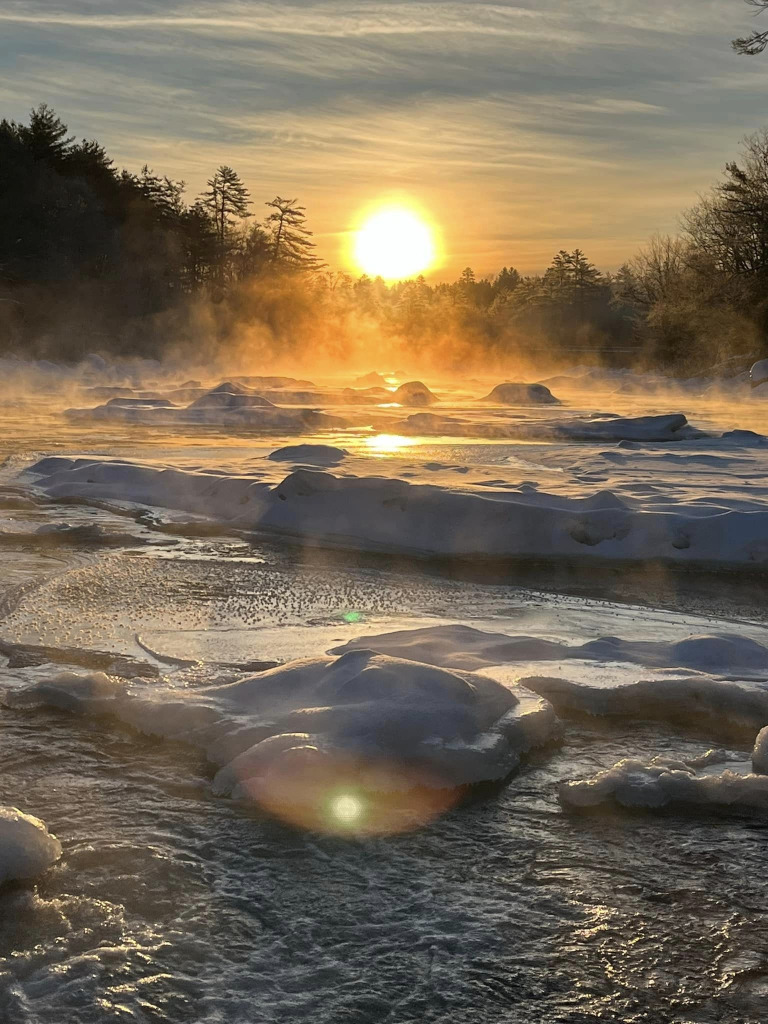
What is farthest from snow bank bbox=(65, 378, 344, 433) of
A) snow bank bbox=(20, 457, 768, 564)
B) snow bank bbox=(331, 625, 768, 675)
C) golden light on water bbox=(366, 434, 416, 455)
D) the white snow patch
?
the white snow patch

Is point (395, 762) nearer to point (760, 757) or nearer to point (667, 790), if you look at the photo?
point (667, 790)

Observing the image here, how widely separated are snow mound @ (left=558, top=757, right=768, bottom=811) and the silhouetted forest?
3788cm

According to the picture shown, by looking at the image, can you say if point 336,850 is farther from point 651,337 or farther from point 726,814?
point 651,337

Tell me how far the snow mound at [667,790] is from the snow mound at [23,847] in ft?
5.72

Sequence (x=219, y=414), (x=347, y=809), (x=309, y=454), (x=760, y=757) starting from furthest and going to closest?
(x=219, y=414)
(x=309, y=454)
(x=760, y=757)
(x=347, y=809)

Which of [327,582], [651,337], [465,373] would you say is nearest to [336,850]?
[327,582]

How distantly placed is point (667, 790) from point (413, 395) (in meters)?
24.7

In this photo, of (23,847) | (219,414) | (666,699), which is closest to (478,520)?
(666,699)

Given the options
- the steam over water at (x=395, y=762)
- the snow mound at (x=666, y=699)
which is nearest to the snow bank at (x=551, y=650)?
the steam over water at (x=395, y=762)

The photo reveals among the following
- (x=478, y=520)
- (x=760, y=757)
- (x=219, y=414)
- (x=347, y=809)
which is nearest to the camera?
(x=347, y=809)

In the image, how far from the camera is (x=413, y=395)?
28172 mm

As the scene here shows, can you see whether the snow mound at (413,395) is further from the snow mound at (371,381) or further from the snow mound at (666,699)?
the snow mound at (666,699)

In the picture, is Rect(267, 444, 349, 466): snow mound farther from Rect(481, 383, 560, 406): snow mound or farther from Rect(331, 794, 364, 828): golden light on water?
Rect(481, 383, 560, 406): snow mound

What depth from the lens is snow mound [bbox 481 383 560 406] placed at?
28.6 metres
